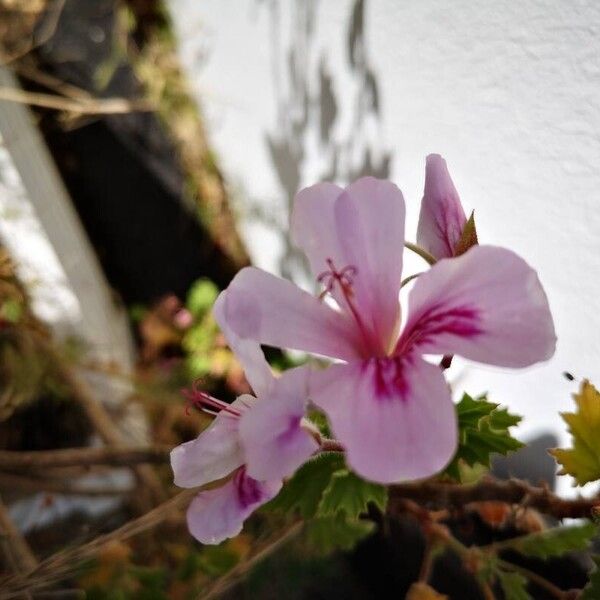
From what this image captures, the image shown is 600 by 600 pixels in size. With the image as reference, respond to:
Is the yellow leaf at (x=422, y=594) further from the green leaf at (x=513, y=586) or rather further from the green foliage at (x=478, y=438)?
the green foliage at (x=478, y=438)

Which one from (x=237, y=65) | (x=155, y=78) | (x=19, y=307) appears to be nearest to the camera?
(x=19, y=307)

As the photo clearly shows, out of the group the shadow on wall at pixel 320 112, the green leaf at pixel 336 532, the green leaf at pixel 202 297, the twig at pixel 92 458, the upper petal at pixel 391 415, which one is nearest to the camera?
the upper petal at pixel 391 415

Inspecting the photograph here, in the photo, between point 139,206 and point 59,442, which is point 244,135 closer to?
point 139,206

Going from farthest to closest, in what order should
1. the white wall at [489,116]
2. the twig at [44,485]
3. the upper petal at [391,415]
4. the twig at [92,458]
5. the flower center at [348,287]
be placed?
the twig at [44,485], the twig at [92,458], the white wall at [489,116], the flower center at [348,287], the upper petal at [391,415]

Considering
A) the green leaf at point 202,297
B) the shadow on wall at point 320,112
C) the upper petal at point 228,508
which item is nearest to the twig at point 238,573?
the upper petal at point 228,508

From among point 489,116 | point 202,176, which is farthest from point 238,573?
point 202,176

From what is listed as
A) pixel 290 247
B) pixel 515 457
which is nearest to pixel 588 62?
pixel 515 457
